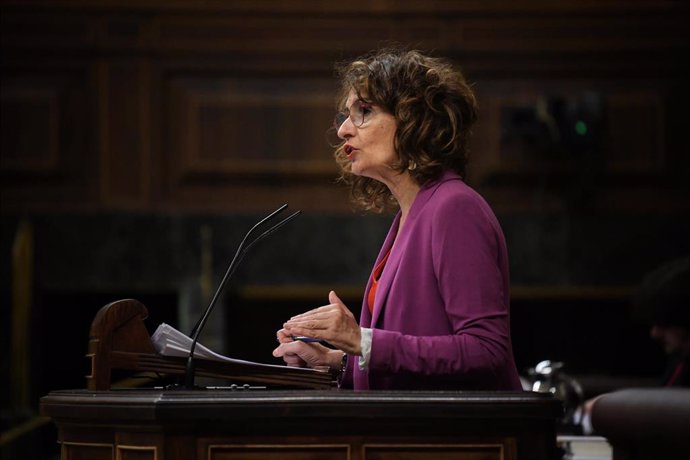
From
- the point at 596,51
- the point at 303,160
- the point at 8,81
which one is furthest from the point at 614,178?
the point at 8,81

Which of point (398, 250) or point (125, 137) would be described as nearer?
point (398, 250)

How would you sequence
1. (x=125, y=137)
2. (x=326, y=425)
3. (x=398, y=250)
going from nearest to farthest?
(x=326, y=425) → (x=398, y=250) → (x=125, y=137)

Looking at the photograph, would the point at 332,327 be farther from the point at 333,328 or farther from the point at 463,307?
the point at 463,307

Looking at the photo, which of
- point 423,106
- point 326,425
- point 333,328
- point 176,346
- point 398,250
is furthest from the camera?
point 423,106

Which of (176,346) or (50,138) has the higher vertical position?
(50,138)

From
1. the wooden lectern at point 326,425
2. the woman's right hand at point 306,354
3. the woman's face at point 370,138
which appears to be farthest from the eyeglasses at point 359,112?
the wooden lectern at point 326,425

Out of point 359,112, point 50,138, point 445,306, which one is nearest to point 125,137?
point 50,138

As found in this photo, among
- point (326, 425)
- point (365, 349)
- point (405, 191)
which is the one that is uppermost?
point (405, 191)

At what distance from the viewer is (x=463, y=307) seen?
7.23 feet

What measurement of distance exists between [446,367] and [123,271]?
13.6 ft

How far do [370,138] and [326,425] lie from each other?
2.42 ft

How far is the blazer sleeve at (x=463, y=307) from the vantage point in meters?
2.16

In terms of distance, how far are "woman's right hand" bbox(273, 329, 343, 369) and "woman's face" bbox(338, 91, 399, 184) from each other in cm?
36

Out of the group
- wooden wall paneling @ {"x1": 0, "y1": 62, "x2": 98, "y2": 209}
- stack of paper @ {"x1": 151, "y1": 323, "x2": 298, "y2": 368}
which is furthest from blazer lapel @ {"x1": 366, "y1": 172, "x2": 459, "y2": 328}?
wooden wall paneling @ {"x1": 0, "y1": 62, "x2": 98, "y2": 209}
